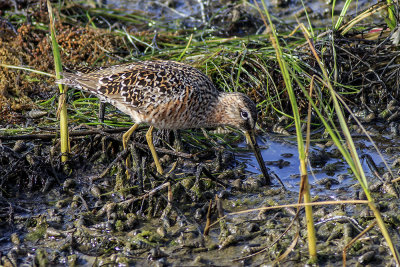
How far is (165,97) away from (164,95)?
24 mm

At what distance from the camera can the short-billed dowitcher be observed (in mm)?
5730

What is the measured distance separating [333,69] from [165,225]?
3.33 metres

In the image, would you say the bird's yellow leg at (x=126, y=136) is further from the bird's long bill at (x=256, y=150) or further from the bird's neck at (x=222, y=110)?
the bird's long bill at (x=256, y=150)

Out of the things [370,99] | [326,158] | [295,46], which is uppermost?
[295,46]

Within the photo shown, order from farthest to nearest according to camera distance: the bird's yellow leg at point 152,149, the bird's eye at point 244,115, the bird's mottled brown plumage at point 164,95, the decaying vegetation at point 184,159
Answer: the bird's eye at point 244,115 → the bird's yellow leg at point 152,149 → the bird's mottled brown plumage at point 164,95 → the decaying vegetation at point 184,159

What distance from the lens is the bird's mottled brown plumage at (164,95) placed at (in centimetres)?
573

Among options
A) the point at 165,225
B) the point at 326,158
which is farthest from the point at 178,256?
the point at 326,158

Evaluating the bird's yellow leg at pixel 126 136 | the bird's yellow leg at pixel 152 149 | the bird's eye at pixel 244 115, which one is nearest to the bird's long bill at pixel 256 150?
the bird's eye at pixel 244 115

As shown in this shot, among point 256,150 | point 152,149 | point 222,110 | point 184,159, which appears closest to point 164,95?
point 152,149

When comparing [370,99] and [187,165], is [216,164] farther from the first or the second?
[370,99]

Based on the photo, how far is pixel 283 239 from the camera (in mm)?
4645

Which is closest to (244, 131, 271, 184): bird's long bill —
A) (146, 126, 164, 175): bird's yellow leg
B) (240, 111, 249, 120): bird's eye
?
(240, 111, 249, 120): bird's eye

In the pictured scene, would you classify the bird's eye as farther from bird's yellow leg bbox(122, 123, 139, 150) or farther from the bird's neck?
bird's yellow leg bbox(122, 123, 139, 150)

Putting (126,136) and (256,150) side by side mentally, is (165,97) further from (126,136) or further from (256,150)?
(256,150)
